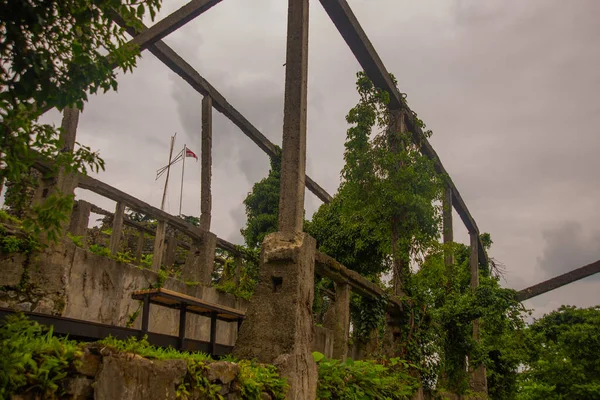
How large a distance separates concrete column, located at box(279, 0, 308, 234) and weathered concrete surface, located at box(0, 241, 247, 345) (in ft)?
11.8

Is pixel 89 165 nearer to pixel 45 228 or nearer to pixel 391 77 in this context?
pixel 45 228

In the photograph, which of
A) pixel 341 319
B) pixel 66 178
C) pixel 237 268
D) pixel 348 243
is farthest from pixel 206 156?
pixel 341 319

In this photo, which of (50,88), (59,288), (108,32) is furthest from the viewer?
(59,288)

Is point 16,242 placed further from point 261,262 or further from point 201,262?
point 201,262

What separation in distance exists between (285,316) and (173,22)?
6401 mm

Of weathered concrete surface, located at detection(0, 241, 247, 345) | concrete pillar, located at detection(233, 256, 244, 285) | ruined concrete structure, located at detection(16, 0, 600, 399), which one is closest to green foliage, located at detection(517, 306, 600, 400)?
ruined concrete structure, located at detection(16, 0, 600, 399)

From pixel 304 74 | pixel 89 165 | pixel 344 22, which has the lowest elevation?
pixel 89 165

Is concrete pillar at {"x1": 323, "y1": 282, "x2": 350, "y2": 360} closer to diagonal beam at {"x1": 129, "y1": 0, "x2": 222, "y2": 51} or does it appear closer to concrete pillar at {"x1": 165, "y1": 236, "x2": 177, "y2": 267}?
concrete pillar at {"x1": 165, "y1": 236, "x2": 177, "y2": 267}

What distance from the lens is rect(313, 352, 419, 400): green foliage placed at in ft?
25.8

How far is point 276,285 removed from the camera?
757 cm

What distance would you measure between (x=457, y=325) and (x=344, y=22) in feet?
28.2

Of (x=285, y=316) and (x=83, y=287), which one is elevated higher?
(x=83, y=287)

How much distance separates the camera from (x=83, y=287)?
8.98 metres

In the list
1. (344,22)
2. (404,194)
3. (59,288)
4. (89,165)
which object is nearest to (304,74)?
(344,22)
